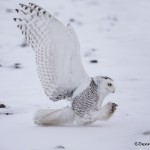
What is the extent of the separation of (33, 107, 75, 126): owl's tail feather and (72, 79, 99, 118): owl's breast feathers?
8 cm

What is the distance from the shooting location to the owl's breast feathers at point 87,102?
4371mm

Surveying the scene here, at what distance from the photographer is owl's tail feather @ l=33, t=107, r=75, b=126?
4367mm

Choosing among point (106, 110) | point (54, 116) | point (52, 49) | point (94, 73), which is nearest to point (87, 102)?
point (106, 110)

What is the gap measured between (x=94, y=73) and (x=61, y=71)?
226 cm

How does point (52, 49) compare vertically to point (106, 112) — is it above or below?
above

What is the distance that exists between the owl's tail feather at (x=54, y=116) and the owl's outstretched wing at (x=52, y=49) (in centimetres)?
19

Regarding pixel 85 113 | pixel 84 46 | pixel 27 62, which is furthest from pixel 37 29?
pixel 84 46

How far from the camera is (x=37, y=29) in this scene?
174 inches

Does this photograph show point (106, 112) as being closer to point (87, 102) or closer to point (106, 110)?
point (106, 110)

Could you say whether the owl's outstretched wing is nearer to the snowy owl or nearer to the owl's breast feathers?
the snowy owl

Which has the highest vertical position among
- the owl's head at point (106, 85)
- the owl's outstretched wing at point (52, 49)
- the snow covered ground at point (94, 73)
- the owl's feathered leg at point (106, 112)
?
the owl's outstretched wing at point (52, 49)

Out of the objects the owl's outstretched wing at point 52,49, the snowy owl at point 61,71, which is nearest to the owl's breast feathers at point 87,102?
the snowy owl at point 61,71

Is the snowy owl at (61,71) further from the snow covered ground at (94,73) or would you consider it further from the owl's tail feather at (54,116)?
the snow covered ground at (94,73)

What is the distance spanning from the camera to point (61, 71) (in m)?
4.41
